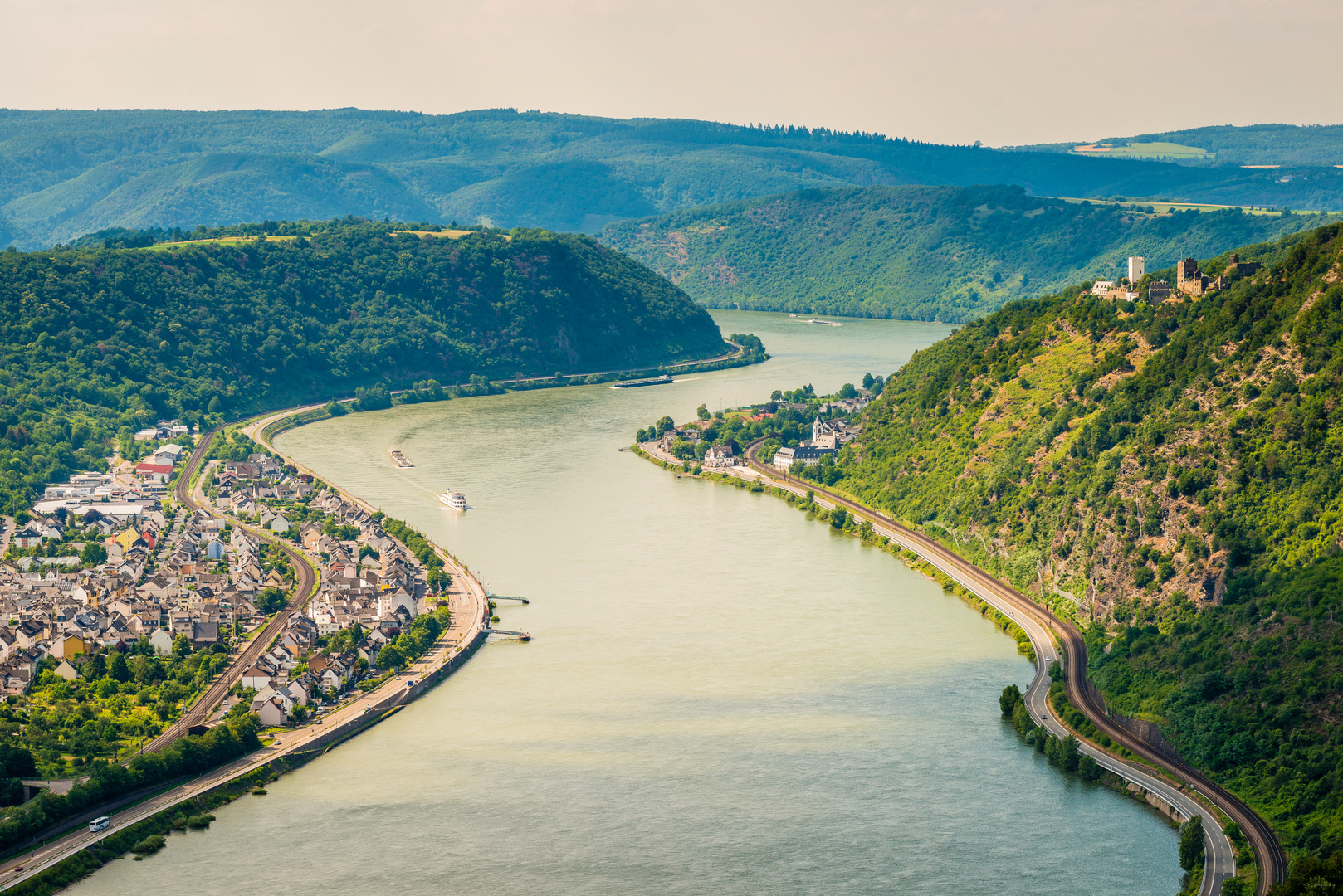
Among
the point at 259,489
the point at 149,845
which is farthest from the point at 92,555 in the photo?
the point at 149,845

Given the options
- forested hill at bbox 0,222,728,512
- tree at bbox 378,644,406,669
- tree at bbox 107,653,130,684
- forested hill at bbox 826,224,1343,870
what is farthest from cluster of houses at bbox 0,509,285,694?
forested hill at bbox 826,224,1343,870

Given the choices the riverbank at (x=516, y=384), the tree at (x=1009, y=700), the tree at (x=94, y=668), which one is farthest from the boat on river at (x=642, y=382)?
the tree at (x=1009, y=700)

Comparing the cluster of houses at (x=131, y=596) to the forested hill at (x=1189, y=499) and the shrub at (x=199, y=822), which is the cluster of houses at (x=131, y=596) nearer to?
the shrub at (x=199, y=822)

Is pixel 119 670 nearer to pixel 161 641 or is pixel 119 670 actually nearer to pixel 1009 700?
pixel 161 641

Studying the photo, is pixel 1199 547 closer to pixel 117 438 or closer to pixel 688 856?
pixel 688 856

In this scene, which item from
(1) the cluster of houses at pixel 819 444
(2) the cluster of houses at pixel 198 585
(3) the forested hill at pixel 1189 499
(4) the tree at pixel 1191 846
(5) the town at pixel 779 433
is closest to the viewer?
(4) the tree at pixel 1191 846

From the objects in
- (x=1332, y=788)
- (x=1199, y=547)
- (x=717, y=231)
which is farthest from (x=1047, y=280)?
(x=1332, y=788)

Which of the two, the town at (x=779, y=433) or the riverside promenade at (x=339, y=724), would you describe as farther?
the town at (x=779, y=433)
